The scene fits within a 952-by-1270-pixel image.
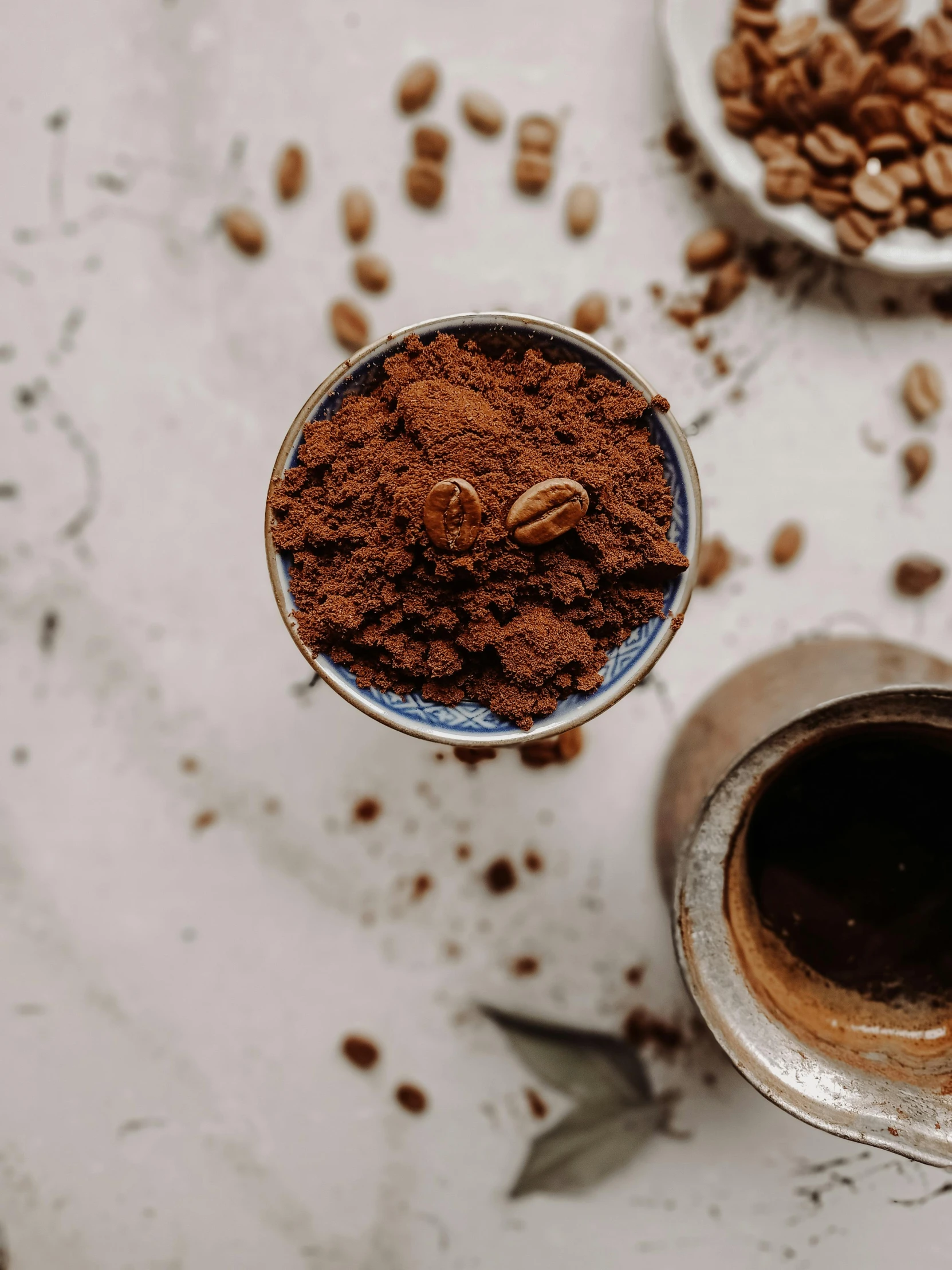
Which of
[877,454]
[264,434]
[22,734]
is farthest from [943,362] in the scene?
[22,734]

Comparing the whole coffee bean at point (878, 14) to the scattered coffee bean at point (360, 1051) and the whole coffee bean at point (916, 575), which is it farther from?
the scattered coffee bean at point (360, 1051)

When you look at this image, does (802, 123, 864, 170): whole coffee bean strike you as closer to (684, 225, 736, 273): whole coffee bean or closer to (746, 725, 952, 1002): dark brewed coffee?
(684, 225, 736, 273): whole coffee bean

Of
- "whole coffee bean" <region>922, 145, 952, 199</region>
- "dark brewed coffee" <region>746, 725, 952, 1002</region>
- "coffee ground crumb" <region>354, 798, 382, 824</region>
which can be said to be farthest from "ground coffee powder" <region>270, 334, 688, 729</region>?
"whole coffee bean" <region>922, 145, 952, 199</region>

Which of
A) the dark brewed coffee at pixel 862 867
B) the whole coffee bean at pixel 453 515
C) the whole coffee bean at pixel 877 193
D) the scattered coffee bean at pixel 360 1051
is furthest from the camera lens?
the scattered coffee bean at pixel 360 1051

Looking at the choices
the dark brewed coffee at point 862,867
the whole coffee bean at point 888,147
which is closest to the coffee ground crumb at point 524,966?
the dark brewed coffee at point 862,867

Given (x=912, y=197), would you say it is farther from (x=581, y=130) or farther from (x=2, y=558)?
(x=2, y=558)

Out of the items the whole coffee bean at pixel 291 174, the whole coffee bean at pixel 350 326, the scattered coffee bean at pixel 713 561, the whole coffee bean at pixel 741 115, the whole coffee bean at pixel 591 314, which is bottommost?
the scattered coffee bean at pixel 713 561

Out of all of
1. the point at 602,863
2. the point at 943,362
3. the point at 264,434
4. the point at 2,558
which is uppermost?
the point at 943,362
